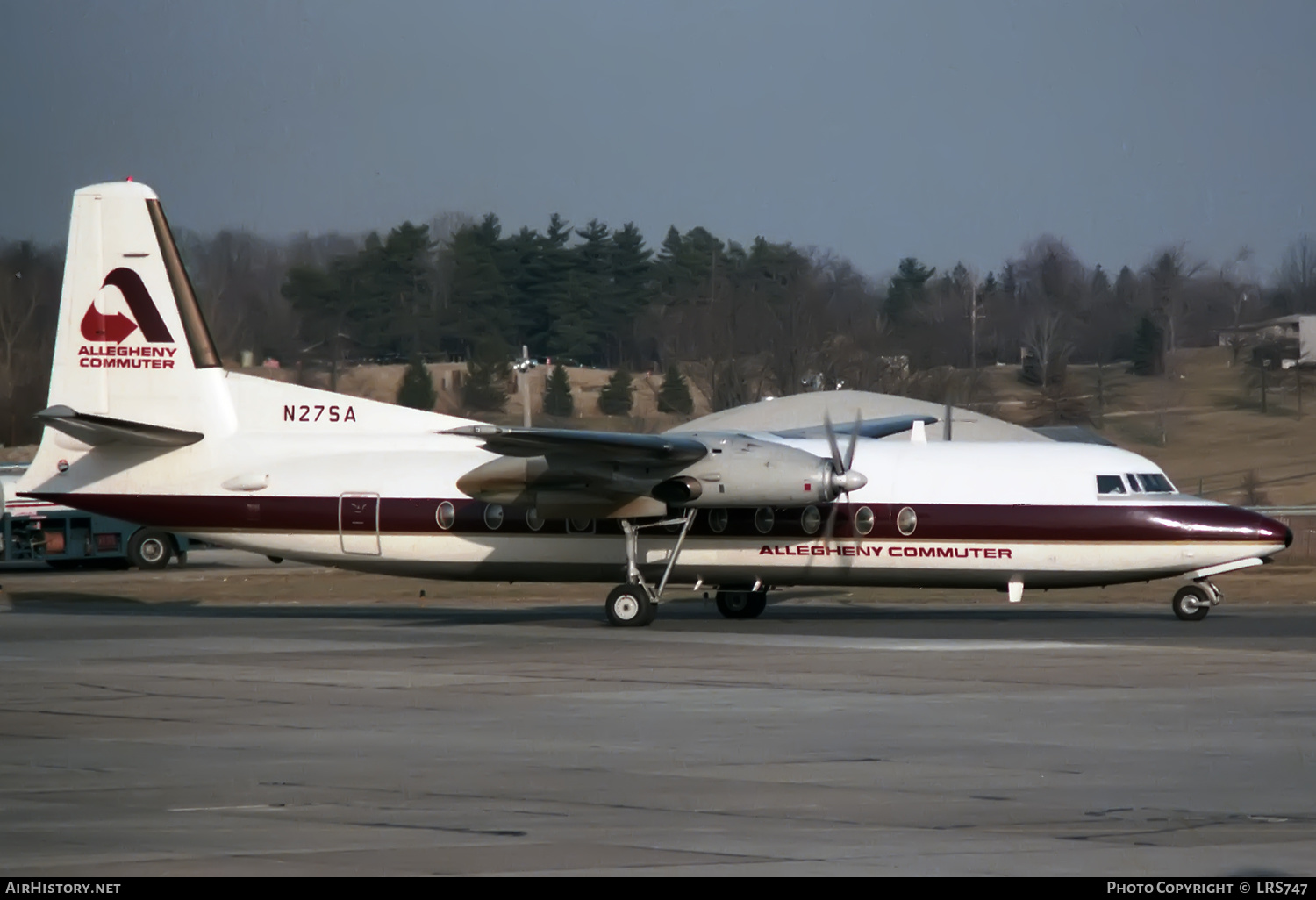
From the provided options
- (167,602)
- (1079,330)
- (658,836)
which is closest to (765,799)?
(658,836)

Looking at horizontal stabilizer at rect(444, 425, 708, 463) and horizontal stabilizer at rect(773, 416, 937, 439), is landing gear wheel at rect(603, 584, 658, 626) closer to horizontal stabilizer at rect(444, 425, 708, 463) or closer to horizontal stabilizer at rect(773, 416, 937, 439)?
horizontal stabilizer at rect(444, 425, 708, 463)

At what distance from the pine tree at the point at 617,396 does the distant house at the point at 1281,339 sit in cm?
4003

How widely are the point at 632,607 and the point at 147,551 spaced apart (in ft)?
68.3

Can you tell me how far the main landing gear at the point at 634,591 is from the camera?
22922 millimetres

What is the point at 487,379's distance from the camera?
5378 centimetres

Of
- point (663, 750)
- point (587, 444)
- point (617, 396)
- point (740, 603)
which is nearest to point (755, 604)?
point (740, 603)

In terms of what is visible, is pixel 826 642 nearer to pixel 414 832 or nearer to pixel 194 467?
pixel 194 467

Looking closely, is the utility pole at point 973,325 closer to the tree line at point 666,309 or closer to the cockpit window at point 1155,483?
the tree line at point 666,309

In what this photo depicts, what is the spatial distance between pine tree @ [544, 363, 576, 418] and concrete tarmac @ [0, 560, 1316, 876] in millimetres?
36564

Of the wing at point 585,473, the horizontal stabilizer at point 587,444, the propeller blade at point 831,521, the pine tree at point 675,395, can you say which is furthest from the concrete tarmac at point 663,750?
the pine tree at point 675,395

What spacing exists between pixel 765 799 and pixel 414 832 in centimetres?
222

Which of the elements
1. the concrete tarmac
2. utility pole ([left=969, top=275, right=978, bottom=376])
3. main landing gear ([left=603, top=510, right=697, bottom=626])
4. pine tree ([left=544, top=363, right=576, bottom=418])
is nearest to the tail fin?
the concrete tarmac

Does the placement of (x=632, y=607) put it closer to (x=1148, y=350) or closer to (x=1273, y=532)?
(x=1273, y=532)

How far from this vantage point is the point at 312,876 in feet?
24.0
